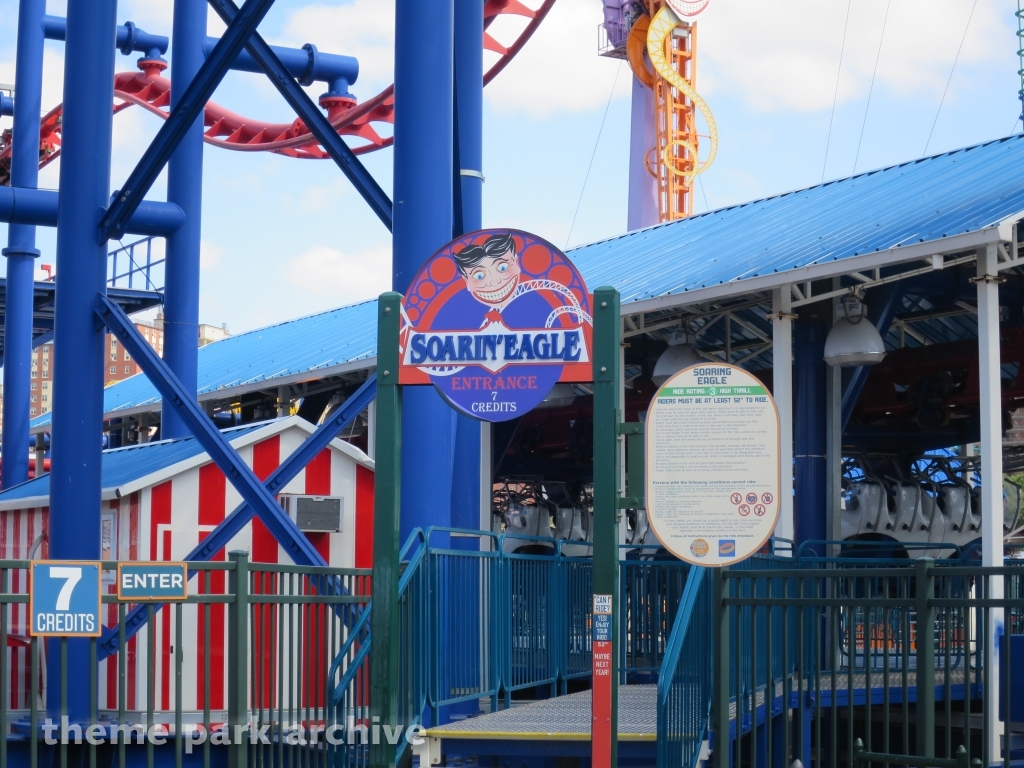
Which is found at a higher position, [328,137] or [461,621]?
[328,137]

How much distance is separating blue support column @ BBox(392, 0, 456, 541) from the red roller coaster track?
12.3 meters

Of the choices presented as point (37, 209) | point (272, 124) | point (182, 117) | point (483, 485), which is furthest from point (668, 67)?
point (182, 117)

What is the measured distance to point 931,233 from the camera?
11992mm

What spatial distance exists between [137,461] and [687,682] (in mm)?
6753

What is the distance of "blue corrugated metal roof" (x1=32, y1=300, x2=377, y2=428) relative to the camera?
2145 centimetres

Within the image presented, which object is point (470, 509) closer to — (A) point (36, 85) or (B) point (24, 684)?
(B) point (24, 684)

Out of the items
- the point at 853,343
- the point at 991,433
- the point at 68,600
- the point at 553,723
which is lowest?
the point at 553,723

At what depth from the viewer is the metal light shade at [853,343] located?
13.8 meters

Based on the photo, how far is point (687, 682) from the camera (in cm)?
854

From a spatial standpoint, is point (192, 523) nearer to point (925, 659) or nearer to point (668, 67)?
point (925, 659)

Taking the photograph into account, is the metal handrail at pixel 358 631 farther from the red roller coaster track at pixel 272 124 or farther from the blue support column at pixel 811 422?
the red roller coaster track at pixel 272 124

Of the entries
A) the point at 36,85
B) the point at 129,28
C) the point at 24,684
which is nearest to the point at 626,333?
the point at 24,684

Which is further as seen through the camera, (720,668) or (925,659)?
(720,668)

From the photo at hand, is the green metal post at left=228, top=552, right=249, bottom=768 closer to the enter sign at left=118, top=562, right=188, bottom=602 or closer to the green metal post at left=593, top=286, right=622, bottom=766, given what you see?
the enter sign at left=118, top=562, right=188, bottom=602
